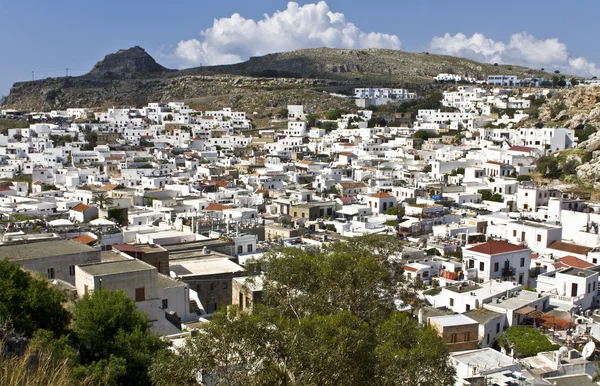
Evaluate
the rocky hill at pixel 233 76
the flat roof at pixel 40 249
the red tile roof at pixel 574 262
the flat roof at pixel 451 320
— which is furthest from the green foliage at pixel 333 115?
the flat roof at pixel 451 320

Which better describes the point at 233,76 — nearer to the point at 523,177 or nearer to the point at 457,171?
the point at 457,171

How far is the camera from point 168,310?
16109 millimetres

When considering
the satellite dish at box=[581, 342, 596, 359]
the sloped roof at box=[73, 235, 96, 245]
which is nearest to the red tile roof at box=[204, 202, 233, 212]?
the sloped roof at box=[73, 235, 96, 245]

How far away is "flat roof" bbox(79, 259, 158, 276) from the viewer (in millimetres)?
14547

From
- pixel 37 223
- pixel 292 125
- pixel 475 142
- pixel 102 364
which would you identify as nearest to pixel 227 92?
pixel 292 125

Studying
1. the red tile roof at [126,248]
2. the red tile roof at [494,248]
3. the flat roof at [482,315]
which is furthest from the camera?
the red tile roof at [494,248]

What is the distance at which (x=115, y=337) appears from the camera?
38.8 ft

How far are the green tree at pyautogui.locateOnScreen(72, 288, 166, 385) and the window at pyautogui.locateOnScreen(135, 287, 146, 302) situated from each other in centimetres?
187

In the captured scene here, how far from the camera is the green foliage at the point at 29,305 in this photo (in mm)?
11750

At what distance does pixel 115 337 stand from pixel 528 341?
9716 mm

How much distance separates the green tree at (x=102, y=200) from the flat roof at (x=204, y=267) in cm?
1514

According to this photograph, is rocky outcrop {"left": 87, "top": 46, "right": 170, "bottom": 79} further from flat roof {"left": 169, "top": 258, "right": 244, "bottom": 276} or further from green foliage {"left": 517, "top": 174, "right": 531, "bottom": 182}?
flat roof {"left": 169, "top": 258, "right": 244, "bottom": 276}

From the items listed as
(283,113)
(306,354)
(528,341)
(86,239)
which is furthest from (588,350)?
(283,113)

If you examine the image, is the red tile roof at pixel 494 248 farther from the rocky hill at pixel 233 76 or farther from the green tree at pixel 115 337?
the rocky hill at pixel 233 76
